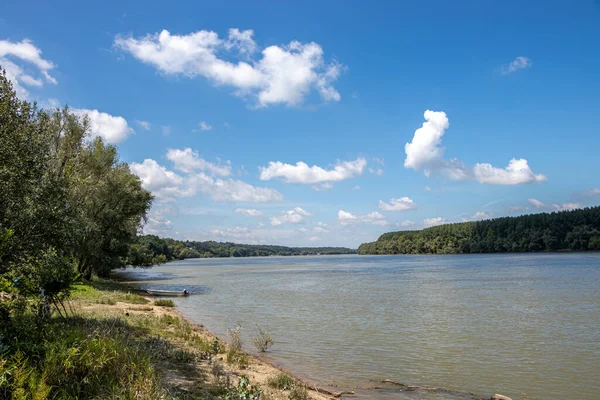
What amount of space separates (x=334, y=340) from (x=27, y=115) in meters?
16.2

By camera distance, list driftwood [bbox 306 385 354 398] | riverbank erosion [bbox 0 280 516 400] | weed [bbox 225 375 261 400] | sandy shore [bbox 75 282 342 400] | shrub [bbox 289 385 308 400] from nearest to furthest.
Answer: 1. riverbank erosion [bbox 0 280 516 400]
2. weed [bbox 225 375 261 400]
3. sandy shore [bbox 75 282 342 400]
4. shrub [bbox 289 385 308 400]
5. driftwood [bbox 306 385 354 398]

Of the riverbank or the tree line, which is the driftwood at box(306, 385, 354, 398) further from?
the tree line

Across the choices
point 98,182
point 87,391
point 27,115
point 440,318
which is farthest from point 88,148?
point 87,391

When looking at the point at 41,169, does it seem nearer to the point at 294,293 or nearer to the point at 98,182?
the point at 98,182

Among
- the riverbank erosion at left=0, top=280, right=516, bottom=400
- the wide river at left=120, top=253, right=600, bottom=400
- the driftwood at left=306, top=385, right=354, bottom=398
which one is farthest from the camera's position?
the wide river at left=120, top=253, right=600, bottom=400

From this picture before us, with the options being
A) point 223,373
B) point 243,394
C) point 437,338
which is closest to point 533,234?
point 437,338

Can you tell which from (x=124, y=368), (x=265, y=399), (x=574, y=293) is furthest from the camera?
(x=574, y=293)

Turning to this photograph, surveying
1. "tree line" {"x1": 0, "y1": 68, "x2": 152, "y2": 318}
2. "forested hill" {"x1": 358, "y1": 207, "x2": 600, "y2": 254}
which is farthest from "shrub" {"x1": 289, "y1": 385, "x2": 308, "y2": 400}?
"forested hill" {"x1": 358, "y1": 207, "x2": 600, "y2": 254}

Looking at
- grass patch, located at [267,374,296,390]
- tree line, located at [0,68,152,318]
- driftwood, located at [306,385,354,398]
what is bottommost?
driftwood, located at [306,385,354,398]

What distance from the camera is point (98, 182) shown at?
38688 mm

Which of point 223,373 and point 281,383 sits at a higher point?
point 223,373

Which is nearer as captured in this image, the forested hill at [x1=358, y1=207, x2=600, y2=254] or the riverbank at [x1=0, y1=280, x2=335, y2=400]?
the riverbank at [x1=0, y1=280, x2=335, y2=400]

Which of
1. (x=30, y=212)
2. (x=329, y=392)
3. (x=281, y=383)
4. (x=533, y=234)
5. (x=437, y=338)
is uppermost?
(x=533, y=234)

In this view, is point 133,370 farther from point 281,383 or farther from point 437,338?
point 437,338
